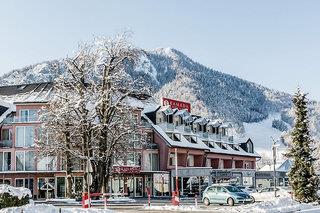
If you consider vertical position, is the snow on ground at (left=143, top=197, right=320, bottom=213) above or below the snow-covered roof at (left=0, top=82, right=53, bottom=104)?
below

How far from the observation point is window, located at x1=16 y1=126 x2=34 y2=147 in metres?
62.2

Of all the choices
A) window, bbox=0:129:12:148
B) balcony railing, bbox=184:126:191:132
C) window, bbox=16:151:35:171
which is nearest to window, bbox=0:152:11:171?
window, bbox=0:129:12:148

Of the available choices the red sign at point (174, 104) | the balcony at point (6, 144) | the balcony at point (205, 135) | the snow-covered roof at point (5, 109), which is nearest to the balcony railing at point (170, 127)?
the red sign at point (174, 104)

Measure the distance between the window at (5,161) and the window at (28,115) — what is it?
4163 millimetres

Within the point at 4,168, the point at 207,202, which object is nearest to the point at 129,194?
the point at 4,168

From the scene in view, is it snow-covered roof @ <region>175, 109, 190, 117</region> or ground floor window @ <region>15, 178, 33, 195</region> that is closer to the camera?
ground floor window @ <region>15, 178, 33, 195</region>

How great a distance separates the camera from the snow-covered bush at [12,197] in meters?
23.7

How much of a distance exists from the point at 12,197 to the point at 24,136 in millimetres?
39211

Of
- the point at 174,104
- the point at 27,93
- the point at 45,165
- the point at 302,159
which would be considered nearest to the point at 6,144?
the point at 45,165

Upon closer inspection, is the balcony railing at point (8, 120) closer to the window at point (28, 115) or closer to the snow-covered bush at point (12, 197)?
the window at point (28, 115)

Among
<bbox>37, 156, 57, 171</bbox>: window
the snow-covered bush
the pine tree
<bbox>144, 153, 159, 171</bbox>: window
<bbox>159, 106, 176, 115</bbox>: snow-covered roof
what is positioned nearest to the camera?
the snow-covered bush

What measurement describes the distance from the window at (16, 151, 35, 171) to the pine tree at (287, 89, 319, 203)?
31.1m

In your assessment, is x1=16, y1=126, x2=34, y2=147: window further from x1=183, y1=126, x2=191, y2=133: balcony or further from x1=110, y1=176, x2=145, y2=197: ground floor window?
x1=183, y1=126, x2=191, y2=133: balcony

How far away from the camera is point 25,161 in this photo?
62.0 m
